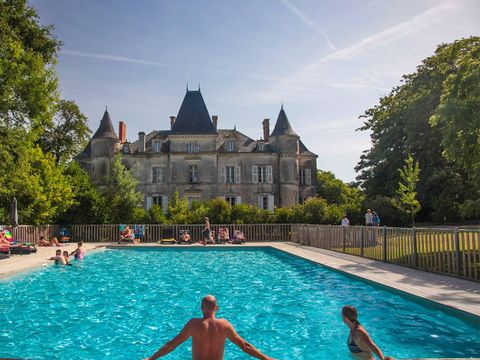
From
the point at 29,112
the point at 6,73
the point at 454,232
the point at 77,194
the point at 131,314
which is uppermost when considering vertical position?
the point at 6,73

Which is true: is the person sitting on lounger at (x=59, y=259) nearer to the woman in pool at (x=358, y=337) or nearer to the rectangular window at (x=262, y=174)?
the woman in pool at (x=358, y=337)

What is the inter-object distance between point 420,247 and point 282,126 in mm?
29195

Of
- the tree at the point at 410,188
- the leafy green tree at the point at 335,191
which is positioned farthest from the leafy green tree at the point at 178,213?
the leafy green tree at the point at 335,191

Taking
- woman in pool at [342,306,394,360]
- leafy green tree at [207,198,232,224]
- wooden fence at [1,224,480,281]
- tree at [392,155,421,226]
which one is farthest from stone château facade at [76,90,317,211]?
woman in pool at [342,306,394,360]

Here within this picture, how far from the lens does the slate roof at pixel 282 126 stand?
39.1 metres

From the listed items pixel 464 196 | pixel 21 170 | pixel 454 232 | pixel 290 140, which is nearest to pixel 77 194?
pixel 21 170

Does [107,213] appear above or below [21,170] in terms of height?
below

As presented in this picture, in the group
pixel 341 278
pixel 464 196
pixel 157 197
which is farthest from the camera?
pixel 157 197

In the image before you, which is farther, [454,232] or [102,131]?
[102,131]

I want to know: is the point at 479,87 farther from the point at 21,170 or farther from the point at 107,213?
the point at 107,213

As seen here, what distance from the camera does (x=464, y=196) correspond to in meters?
32.2

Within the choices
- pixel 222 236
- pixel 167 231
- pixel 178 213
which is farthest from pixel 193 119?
pixel 222 236

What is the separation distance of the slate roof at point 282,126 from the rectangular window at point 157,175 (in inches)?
463

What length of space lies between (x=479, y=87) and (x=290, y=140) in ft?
89.6
